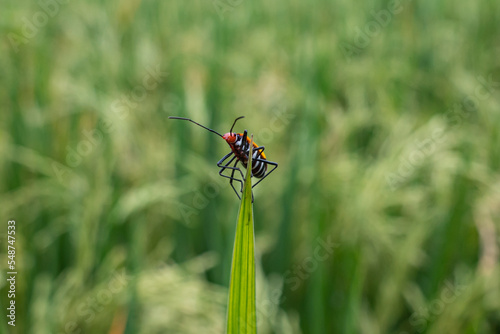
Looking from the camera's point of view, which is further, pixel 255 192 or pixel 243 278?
pixel 255 192

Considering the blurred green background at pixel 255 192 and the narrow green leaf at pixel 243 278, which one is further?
the blurred green background at pixel 255 192

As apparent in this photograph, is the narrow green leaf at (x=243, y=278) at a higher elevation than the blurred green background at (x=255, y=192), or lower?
lower

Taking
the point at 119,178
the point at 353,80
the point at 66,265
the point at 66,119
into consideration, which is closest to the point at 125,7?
the point at 66,119

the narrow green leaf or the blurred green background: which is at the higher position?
the blurred green background

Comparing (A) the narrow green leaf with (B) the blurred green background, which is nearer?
(A) the narrow green leaf

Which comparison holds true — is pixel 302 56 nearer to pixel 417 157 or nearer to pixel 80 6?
pixel 417 157
